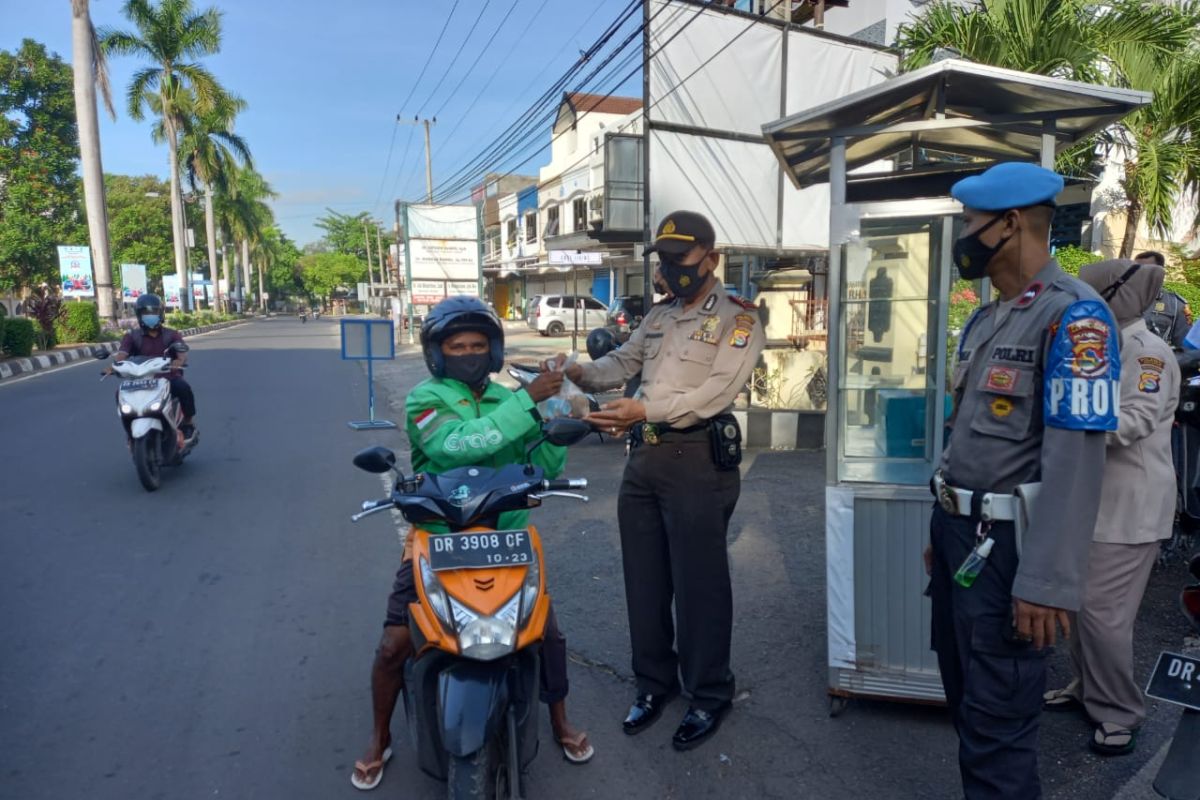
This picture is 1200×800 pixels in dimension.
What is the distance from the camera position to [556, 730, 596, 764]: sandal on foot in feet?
9.68

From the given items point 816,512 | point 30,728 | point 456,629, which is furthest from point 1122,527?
point 30,728

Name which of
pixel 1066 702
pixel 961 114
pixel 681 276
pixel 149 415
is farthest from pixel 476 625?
pixel 149 415

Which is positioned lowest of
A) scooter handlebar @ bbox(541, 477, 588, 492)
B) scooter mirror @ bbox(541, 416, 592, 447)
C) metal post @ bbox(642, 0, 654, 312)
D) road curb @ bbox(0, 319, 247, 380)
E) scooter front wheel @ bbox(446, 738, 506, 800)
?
scooter front wheel @ bbox(446, 738, 506, 800)

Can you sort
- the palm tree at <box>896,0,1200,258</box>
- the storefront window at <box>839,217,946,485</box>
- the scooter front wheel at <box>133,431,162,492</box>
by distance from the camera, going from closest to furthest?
the storefront window at <box>839,217,946,485</box>
the scooter front wheel at <box>133,431,162,492</box>
the palm tree at <box>896,0,1200,258</box>

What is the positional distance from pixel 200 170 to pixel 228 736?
41014mm

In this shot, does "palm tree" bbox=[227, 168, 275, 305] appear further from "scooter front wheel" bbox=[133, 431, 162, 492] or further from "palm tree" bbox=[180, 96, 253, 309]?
"scooter front wheel" bbox=[133, 431, 162, 492]

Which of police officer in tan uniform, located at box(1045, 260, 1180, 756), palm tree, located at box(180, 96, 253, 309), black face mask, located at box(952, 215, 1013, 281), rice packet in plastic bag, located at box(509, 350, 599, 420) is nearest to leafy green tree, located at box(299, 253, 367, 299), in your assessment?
palm tree, located at box(180, 96, 253, 309)

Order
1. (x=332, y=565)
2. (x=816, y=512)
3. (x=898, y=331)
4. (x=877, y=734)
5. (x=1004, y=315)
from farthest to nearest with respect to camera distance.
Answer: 1. (x=816, y=512)
2. (x=332, y=565)
3. (x=898, y=331)
4. (x=877, y=734)
5. (x=1004, y=315)

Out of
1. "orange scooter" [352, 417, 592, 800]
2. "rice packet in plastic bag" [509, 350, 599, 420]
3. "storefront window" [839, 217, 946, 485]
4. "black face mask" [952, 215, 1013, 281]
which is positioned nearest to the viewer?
"black face mask" [952, 215, 1013, 281]

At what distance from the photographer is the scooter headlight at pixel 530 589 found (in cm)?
231

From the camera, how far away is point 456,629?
7.30ft

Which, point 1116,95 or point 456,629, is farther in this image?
point 1116,95

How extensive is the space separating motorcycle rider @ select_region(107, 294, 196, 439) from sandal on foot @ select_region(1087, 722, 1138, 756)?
7.32 m

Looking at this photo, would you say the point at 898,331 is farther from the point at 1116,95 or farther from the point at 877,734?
the point at 877,734
